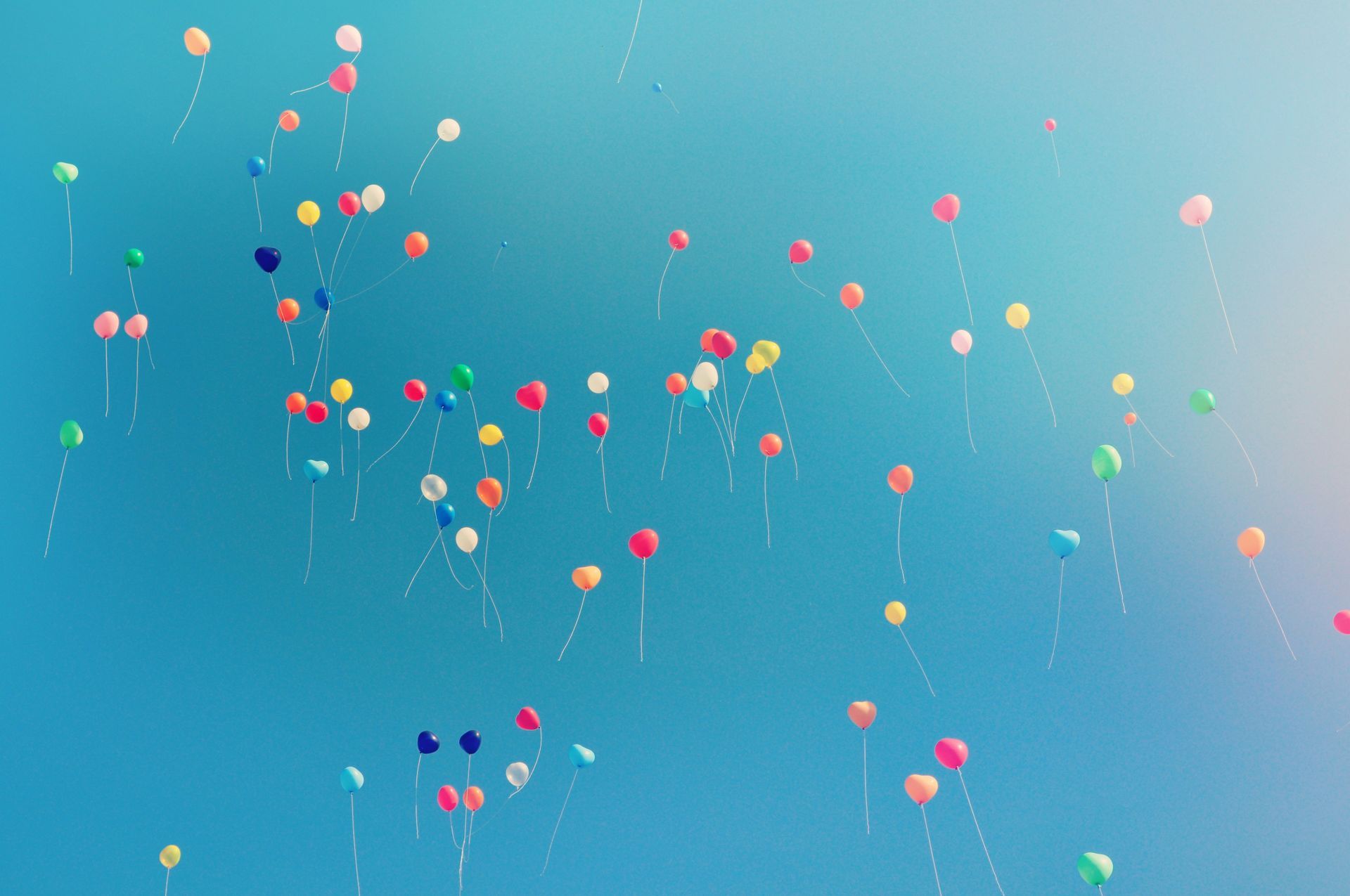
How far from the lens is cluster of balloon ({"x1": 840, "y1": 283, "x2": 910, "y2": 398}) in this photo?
7.43ft

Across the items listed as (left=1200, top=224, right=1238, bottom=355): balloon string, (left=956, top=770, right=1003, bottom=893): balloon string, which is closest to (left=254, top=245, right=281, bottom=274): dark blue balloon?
(left=956, top=770, right=1003, bottom=893): balloon string

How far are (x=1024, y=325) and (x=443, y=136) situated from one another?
4.67ft

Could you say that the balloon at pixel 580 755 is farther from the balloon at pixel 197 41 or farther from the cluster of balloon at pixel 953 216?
the balloon at pixel 197 41

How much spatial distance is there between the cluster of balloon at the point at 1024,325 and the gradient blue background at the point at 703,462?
3 cm

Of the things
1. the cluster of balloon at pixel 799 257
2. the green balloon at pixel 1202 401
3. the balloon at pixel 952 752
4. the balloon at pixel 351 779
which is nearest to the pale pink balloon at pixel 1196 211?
the green balloon at pixel 1202 401

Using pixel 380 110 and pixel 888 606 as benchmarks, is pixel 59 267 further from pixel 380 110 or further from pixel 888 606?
pixel 888 606

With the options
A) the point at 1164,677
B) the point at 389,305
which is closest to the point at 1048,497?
the point at 1164,677

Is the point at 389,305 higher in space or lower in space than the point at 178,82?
lower

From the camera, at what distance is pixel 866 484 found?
2.37m

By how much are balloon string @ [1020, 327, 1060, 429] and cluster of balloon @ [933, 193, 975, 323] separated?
13 cm

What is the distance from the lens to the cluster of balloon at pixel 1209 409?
7.06ft

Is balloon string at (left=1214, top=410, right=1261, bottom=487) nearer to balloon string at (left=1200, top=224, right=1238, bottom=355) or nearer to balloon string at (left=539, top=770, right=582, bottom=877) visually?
balloon string at (left=1200, top=224, right=1238, bottom=355)

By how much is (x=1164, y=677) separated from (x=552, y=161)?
1920 millimetres

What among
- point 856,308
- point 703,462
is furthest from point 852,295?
point 703,462
